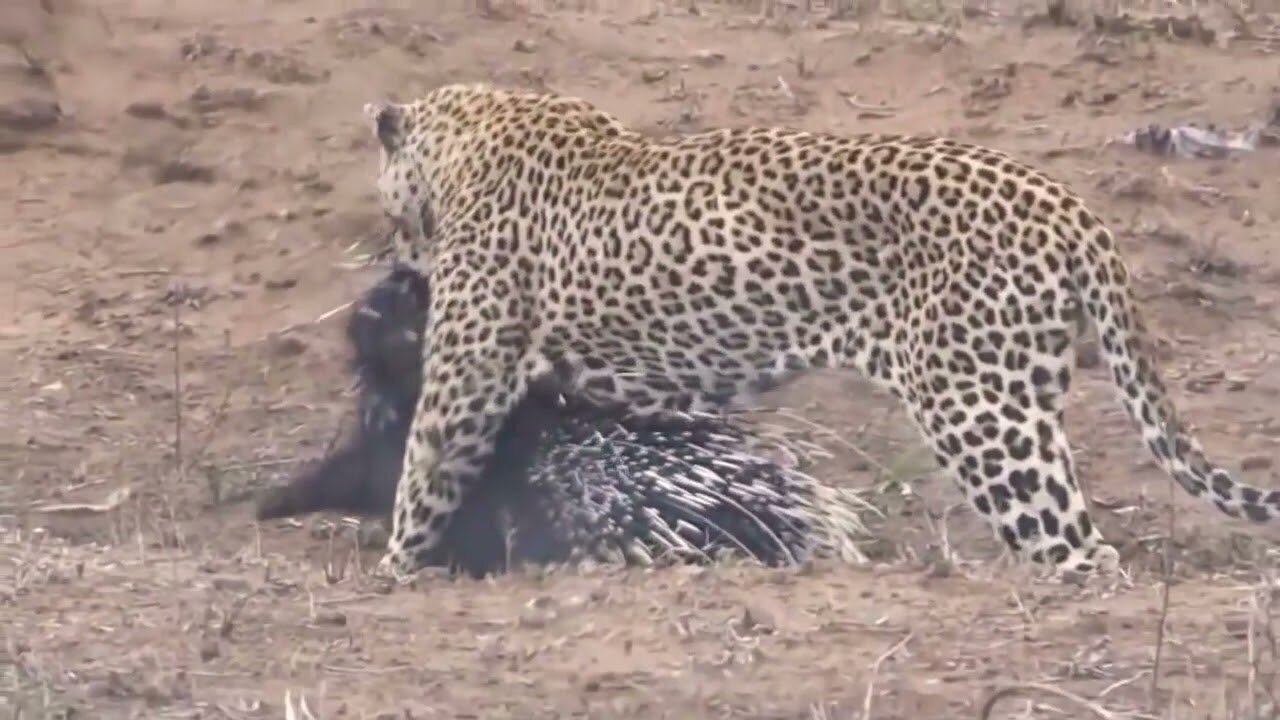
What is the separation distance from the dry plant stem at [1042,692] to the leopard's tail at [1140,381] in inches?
79.2

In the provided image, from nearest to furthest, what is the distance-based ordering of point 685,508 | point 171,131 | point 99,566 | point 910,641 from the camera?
point 910,641 → point 99,566 → point 685,508 → point 171,131

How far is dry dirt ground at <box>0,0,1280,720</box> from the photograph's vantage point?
16.1ft

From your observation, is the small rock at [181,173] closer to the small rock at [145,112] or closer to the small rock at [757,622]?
the small rock at [145,112]

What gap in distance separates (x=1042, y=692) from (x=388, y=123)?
396 cm

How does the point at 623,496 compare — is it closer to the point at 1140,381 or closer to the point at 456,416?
the point at 456,416

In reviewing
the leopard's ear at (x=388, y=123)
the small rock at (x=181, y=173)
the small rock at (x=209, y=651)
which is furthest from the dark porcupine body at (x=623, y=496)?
the small rock at (x=181, y=173)

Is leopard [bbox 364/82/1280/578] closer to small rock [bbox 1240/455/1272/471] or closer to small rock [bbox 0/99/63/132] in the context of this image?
small rock [bbox 1240/455/1272/471]

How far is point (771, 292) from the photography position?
683 cm

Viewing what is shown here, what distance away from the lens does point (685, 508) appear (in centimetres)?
689

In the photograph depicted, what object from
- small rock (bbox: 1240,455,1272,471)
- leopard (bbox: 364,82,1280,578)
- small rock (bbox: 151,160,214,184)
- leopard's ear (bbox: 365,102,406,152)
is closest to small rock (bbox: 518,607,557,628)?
leopard (bbox: 364,82,1280,578)

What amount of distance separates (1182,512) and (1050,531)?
1486mm

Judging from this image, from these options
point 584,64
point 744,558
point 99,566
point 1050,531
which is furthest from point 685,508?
point 584,64

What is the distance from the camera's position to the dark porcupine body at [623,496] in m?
6.83

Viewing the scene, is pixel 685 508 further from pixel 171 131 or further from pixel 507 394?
pixel 171 131
